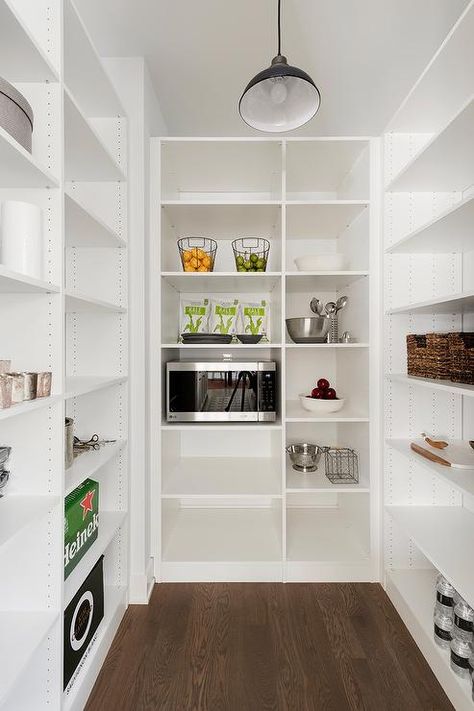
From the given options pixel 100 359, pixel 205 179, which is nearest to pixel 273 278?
pixel 205 179

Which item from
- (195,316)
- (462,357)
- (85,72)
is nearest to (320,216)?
(195,316)

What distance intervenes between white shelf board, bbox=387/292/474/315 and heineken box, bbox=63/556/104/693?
59.3 inches

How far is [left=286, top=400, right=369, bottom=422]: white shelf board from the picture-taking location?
6.34ft

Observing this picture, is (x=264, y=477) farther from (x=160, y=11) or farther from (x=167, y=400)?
(x=160, y=11)

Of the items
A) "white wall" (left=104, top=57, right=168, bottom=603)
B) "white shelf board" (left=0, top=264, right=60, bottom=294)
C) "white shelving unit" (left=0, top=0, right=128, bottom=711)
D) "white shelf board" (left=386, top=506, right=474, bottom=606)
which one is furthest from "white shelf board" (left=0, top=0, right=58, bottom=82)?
"white shelf board" (left=386, top=506, right=474, bottom=606)

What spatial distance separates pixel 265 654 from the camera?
1520 millimetres

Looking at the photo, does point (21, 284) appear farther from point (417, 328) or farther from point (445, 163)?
point (417, 328)

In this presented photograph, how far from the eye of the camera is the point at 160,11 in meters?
1.61

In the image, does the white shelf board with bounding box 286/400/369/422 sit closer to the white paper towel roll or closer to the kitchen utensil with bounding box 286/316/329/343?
the kitchen utensil with bounding box 286/316/329/343

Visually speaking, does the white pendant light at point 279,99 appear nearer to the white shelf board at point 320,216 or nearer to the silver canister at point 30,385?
the white shelf board at point 320,216

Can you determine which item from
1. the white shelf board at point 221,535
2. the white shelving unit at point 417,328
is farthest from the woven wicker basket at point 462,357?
the white shelf board at point 221,535

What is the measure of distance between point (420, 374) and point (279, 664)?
1197 millimetres

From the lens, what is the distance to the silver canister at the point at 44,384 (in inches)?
41.8

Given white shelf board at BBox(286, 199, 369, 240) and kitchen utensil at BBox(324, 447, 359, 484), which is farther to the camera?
kitchen utensil at BBox(324, 447, 359, 484)
